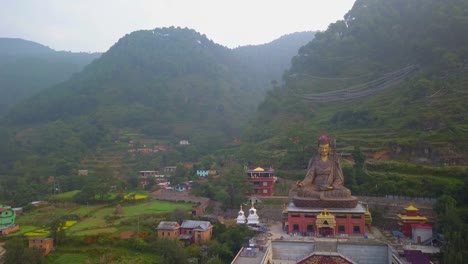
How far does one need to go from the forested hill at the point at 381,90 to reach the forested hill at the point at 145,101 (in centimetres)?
1060

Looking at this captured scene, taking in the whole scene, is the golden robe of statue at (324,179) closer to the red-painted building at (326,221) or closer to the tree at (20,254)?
the red-painted building at (326,221)

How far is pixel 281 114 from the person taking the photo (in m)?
42.9

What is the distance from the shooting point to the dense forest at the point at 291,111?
84.2 ft

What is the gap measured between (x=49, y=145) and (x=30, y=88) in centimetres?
3274

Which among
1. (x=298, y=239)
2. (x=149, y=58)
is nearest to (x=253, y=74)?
(x=149, y=58)

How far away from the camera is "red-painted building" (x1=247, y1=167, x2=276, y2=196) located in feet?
88.4

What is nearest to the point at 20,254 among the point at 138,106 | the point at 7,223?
the point at 7,223

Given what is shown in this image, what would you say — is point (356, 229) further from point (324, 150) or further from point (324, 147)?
point (324, 147)

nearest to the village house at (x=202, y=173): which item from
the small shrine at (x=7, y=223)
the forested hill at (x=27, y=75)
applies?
the small shrine at (x=7, y=223)

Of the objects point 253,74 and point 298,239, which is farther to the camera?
point 253,74

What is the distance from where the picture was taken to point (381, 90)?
4128 centimetres

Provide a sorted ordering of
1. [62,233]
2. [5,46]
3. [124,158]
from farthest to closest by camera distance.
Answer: [5,46] < [124,158] < [62,233]

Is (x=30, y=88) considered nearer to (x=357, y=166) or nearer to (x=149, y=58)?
(x=149, y=58)

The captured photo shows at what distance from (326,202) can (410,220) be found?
388cm
